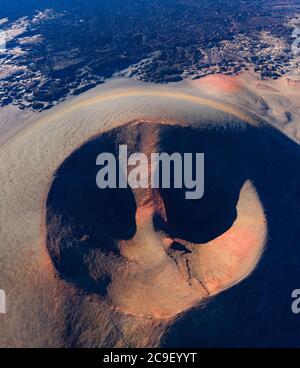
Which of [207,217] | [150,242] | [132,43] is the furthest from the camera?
[132,43]

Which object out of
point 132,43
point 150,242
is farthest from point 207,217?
point 132,43

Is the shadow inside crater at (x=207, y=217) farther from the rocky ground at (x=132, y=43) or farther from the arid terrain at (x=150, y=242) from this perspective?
the rocky ground at (x=132, y=43)

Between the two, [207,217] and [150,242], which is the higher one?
[207,217]

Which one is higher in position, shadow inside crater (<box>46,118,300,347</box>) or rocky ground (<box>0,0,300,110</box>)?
rocky ground (<box>0,0,300,110</box>)

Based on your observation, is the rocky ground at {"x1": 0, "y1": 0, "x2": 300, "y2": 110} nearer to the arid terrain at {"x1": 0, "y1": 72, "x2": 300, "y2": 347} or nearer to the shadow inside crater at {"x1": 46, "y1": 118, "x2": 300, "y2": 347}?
the arid terrain at {"x1": 0, "y1": 72, "x2": 300, "y2": 347}

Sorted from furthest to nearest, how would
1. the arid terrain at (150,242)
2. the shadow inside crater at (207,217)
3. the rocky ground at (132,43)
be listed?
the rocky ground at (132,43) < the shadow inside crater at (207,217) < the arid terrain at (150,242)

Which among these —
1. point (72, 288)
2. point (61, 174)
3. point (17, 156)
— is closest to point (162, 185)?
point (61, 174)

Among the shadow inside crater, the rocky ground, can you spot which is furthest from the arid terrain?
the rocky ground

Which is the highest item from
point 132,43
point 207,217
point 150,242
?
point 132,43

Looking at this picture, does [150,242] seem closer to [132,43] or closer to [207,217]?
[207,217]

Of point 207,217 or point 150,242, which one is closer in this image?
point 150,242

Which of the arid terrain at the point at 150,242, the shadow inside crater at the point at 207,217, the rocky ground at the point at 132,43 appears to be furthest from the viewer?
the rocky ground at the point at 132,43

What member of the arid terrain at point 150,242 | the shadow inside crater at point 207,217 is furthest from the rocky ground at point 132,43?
the shadow inside crater at point 207,217
